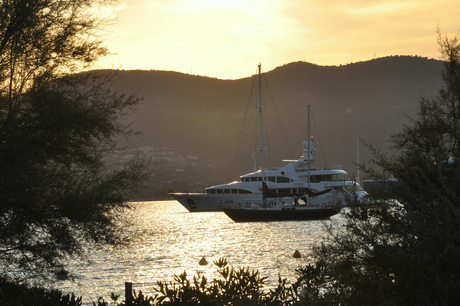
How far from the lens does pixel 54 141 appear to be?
1427 cm

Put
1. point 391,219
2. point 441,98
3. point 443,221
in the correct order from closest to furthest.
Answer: point 443,221 < point 391,219 < point 441,98

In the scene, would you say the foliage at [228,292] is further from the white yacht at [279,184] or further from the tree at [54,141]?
the white yacht at [279,184]

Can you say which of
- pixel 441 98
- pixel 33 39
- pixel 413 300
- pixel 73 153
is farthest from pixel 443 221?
pixel 33 39

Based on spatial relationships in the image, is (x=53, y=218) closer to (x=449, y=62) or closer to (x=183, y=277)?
(x=183, y=277)

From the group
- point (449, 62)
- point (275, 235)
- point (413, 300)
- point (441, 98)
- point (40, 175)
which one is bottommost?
point (275, 235)

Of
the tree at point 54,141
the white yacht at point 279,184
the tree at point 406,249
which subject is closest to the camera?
the tree at point 406,249

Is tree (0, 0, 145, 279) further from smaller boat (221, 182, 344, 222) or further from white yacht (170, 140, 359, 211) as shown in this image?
white yacht (170, 140, 359, 211)

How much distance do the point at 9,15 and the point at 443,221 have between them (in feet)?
34.0

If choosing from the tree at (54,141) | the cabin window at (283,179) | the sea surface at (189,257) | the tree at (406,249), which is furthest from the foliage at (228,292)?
the cabin window at (283,179)

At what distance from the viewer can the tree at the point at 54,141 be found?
533 inches

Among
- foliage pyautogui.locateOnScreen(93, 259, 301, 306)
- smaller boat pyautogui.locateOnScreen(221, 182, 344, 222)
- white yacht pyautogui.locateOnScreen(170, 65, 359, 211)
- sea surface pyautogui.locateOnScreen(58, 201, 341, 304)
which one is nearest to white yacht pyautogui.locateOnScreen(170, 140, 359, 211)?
white yacht pyautogui.locateOnScreen(170, 65, 359, 211)

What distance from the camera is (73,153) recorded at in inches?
594

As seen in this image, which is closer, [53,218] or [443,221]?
[443,221]

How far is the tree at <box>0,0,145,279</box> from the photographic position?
13.5m
